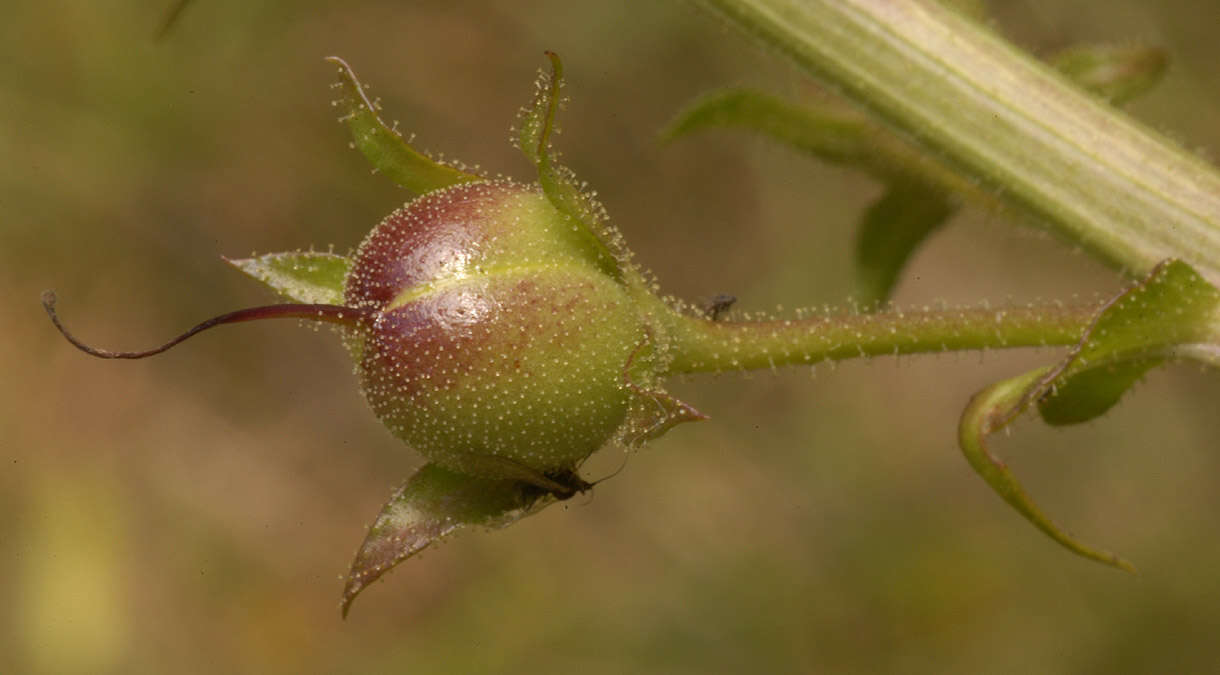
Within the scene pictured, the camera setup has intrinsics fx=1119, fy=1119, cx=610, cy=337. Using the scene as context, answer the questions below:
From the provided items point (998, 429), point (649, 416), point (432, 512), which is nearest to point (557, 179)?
point (649, 416)

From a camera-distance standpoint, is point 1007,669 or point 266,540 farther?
point 266,540

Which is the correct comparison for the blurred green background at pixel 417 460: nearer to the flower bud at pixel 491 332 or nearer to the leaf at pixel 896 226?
the leaf at pixel 896 226

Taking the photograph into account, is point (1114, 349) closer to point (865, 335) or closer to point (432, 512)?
point (865, 335)

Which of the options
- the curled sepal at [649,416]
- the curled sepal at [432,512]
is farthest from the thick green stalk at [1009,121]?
the curled sepal at [432,512]

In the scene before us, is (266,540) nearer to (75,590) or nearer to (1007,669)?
(75,590)

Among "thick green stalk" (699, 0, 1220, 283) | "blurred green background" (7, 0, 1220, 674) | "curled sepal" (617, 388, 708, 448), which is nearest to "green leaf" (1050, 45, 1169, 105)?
"thick green stalk" (699, 0, 1220, 283)

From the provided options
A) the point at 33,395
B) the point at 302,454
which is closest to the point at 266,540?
the point at 302,454

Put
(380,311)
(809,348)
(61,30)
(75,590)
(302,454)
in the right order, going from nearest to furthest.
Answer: (380,311), (809,348), (61,30), (75,590), (302,454)
